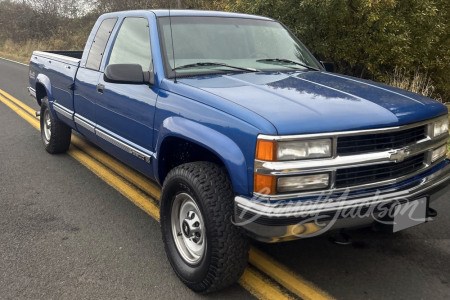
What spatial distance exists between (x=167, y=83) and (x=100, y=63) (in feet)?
4.63

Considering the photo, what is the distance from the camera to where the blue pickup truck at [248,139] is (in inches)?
97.7

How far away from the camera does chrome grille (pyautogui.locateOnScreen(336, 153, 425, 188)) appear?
8.49 feet

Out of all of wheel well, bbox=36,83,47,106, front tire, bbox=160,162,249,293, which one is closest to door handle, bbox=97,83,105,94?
front tire, bbox=160,162,249,293

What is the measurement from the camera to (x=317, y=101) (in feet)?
9.18

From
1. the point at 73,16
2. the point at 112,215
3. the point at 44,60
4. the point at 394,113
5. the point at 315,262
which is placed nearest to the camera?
the point at 394,113

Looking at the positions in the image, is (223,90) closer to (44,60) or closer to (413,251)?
(413,251)

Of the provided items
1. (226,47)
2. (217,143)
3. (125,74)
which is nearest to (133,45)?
(125,74)

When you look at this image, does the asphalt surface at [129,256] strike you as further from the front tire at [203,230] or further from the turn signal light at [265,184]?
the turn signal light at [265,184]

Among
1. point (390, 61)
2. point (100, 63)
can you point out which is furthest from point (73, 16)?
point (100, 63)

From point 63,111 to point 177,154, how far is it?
2529 mm

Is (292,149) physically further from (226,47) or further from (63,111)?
(63,111)

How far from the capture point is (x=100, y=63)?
4.37 meters

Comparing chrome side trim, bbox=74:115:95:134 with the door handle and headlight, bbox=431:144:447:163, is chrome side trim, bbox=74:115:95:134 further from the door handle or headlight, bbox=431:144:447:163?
headlight, bbox=431:144:447:163

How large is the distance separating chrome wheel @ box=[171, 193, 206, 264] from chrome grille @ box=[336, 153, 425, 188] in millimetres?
960
